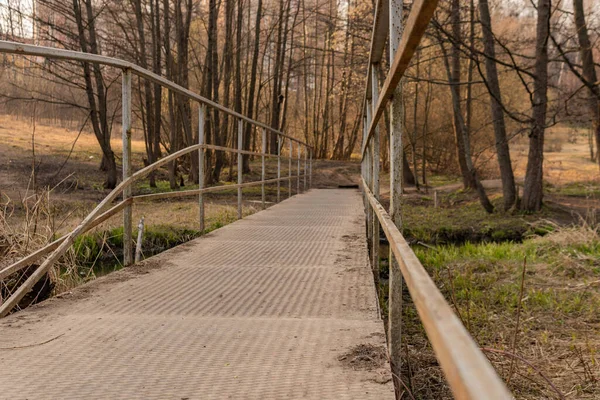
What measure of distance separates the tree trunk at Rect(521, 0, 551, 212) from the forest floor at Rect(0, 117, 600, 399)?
11.8 inches

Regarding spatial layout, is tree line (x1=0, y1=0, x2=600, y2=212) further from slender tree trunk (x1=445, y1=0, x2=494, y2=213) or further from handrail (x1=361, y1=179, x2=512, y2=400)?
handrail (x1=361, y1=179, x2=512, y2=400)

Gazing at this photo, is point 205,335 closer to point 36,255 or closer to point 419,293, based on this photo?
point 36,255

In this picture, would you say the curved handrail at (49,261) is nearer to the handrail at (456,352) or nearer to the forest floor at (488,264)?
the forest floor at (488,264)

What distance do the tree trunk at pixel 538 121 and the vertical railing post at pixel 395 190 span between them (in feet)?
21.2

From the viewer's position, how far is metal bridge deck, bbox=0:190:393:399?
1.45 meters

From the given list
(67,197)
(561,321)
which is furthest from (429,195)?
(561,321)

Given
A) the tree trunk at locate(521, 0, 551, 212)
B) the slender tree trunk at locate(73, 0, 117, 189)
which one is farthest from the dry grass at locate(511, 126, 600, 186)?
the slender tree trunk at locate(73, 0, 117, 189)

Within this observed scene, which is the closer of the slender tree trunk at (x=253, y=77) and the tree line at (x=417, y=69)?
the tree line at (x=417, y=69)

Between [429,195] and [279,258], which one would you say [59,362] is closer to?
[279,258]

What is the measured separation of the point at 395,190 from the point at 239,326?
2.36 ft

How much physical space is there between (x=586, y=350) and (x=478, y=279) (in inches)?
72.3

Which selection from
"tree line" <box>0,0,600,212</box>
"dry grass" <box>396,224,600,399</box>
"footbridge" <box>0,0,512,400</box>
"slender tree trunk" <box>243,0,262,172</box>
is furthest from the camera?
"slender tree trunk" <box>243,0,262,172</box>

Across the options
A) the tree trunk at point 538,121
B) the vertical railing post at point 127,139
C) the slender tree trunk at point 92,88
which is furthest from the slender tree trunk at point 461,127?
the slender tree trunk at point 92,88

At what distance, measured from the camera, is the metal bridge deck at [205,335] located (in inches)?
57.1
